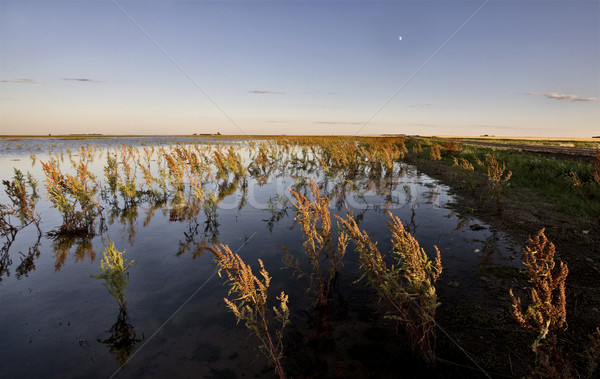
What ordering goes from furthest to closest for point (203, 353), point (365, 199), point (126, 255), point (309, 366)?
point (365, 199) → point (126, 255) → point (203, 353) → point (309, 366)

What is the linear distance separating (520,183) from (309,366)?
46.2 ft

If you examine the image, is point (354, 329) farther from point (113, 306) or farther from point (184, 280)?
point (113, 306)

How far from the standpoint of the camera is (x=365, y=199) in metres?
10.9

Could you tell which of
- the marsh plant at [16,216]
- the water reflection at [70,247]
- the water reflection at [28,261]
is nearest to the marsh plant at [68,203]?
the water reflection at [70,247]

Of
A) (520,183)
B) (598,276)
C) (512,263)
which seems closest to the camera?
(598,276)

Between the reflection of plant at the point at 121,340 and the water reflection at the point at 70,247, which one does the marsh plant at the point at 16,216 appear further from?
the reflection of plant at the point at 121,340

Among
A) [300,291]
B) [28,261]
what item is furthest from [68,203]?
[300,291]

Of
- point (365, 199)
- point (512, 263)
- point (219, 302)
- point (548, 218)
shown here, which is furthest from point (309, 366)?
point (548, 218)

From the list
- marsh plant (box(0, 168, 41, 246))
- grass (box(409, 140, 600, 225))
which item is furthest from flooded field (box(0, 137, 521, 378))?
grass (box(409, 140, 600, 225))

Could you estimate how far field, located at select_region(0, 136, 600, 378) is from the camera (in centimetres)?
318

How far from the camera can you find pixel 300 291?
15.9 feet

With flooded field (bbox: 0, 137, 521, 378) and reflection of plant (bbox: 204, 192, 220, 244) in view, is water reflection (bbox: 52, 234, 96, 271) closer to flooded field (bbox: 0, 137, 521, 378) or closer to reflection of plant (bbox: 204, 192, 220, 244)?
flooded field (bbox: 0, 137, 521, 378)

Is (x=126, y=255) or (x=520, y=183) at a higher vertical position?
(x=520, y=183)

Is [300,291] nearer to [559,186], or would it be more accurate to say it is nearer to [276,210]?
[276,210]
